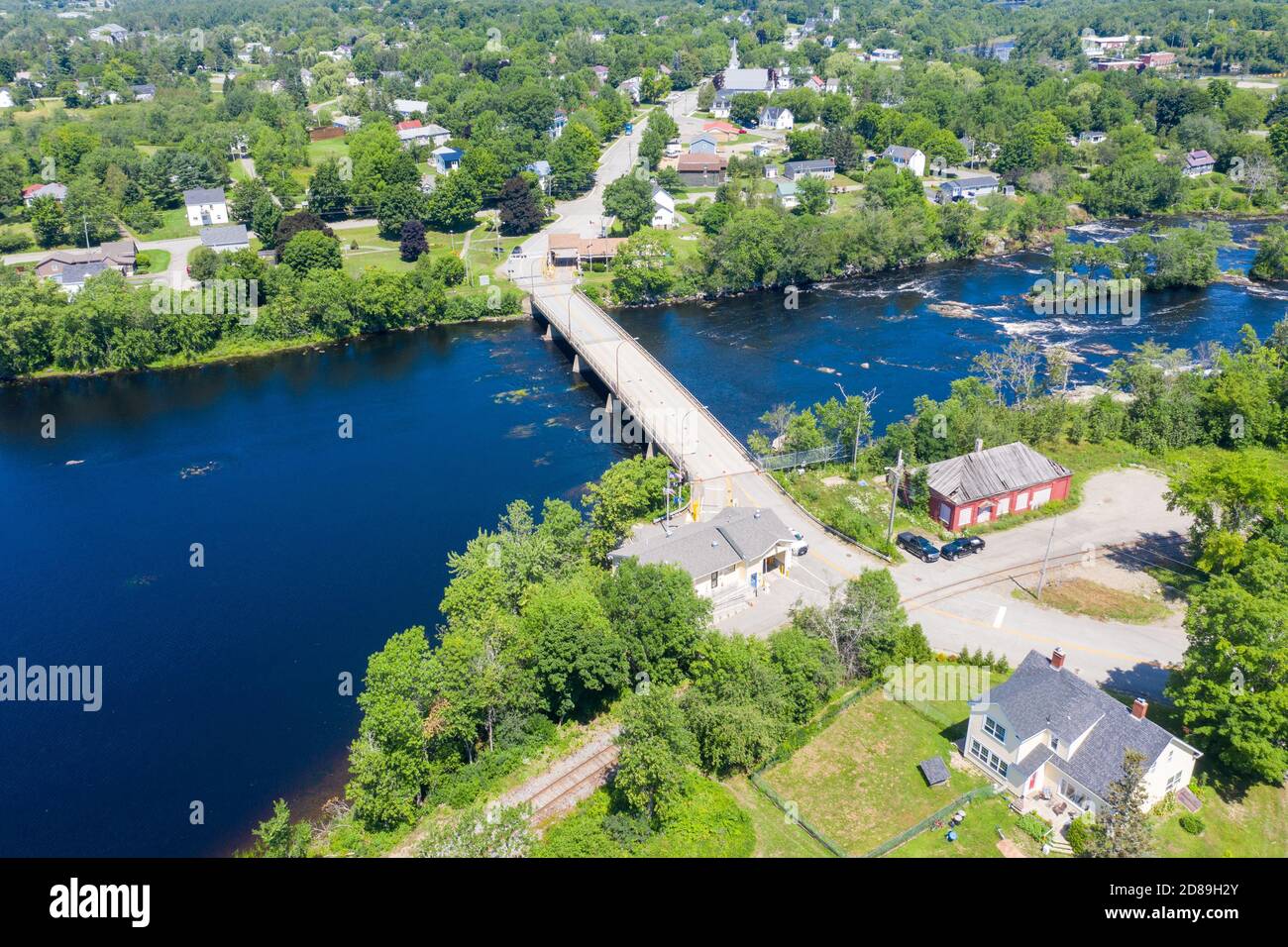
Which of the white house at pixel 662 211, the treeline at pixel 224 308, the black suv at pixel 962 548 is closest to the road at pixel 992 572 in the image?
the black suv at pixel 962 548

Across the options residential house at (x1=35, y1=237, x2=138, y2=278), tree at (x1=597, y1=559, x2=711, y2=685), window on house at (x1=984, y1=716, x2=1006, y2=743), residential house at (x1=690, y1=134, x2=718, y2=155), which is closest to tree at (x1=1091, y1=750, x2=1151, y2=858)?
window on house at (x1=984, y1=716, x2=1006, y2=743)

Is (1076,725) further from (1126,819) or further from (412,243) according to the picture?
(412,243)

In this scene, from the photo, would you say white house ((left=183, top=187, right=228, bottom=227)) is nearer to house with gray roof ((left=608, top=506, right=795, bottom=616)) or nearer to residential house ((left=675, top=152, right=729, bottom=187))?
residential house ((left=675, top=152, right=729, bottom=187))

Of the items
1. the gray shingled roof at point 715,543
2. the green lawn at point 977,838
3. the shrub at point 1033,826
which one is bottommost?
the green lawn at point 977,838

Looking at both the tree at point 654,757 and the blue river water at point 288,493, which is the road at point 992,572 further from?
the tree at point 654,757

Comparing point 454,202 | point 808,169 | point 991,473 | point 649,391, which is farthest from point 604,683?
point 808,169
